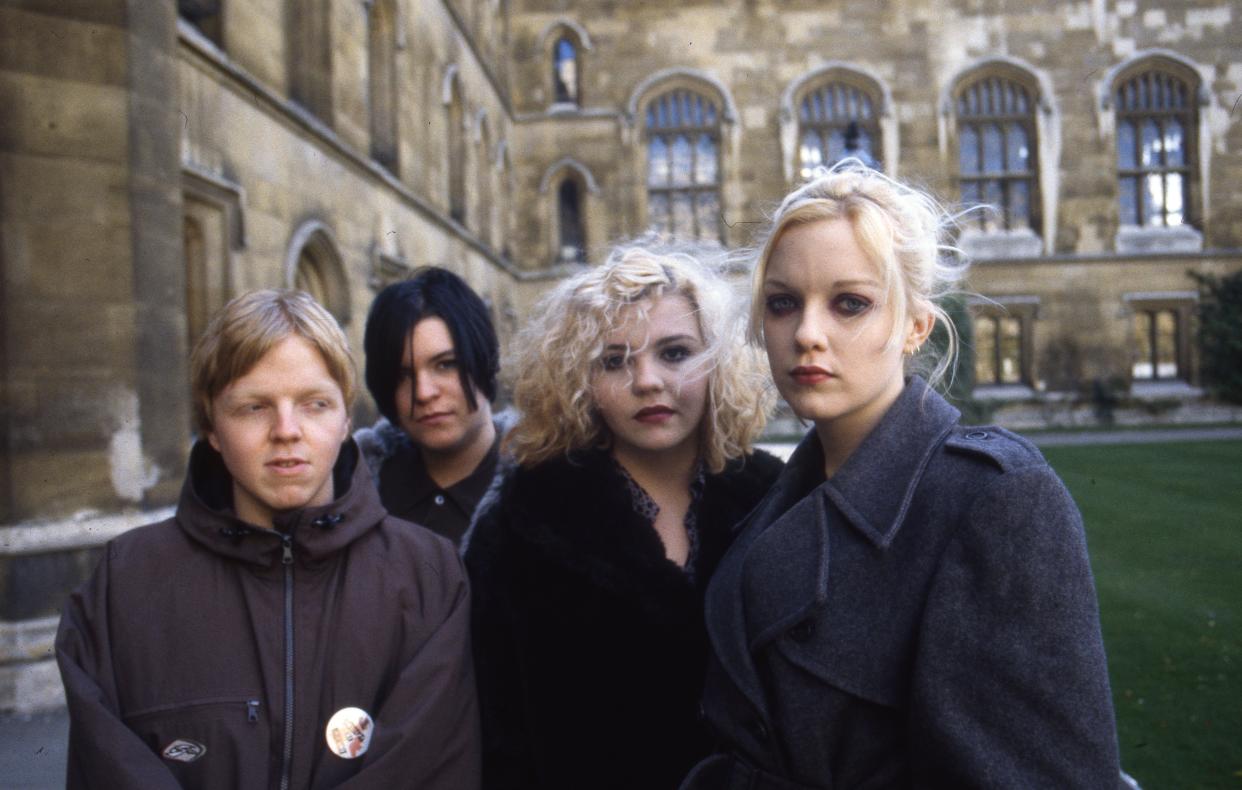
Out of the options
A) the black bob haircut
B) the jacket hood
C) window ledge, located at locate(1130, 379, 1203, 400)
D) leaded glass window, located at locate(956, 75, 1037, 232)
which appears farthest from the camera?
leaded glass window, located at locate(956, 75, 1037, 232)

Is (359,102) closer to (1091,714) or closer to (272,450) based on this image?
(272,450)

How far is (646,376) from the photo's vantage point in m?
1.82

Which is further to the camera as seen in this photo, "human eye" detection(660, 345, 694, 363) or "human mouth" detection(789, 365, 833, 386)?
"human eye" detection(660, 345, 694, 363)

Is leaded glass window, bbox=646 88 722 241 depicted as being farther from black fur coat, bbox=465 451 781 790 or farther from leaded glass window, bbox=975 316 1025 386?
black fur coat, bbox=465 451 781 790

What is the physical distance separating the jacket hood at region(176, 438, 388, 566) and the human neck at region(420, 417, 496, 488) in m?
0.82

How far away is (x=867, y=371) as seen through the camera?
1275mm

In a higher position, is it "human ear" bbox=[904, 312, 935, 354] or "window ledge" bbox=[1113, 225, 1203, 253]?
"window ledge" bbox=[1113, 225, 1203, 253]

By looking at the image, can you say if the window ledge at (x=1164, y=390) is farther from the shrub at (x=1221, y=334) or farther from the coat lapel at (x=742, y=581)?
the coat lapel at (x=742, y=581)

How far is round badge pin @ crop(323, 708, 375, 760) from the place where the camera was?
1.53 meters

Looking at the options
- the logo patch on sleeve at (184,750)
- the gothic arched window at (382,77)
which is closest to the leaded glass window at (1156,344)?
the gothic arched window at (382,77)

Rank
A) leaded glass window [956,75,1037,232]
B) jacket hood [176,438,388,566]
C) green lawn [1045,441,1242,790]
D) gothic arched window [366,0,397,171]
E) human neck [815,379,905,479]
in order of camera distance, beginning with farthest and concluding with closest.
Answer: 1. leaded glass window [956,75,1037,232]
2. gothic arched window [366,0,397,171]
3. green lawn [1045,441,1242,790]
4. jacket hood [176,438,388,566]
5. human neck [815,379,905,479]

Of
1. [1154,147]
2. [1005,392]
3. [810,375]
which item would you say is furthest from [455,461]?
[1154,147]

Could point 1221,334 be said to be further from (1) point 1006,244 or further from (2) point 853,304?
(2) point 853,304

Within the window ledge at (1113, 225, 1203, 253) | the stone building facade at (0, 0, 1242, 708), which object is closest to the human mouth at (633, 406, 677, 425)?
the stone building facade at (0, 0, 1242, 708)
